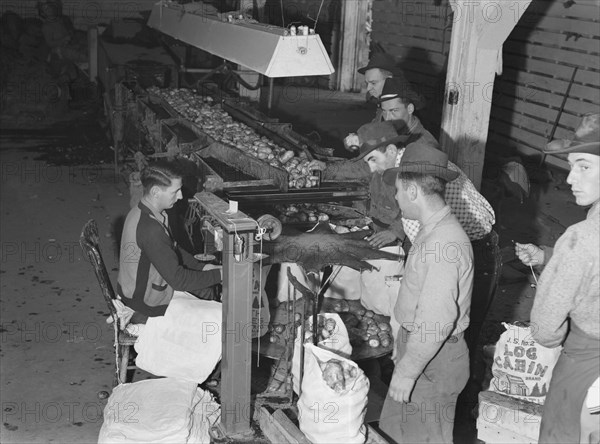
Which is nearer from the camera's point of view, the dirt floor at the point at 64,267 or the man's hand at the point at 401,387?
the man's hand at the point at 401,387

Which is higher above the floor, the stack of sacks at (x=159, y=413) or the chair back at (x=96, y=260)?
the chair back at (x=96, y=260)

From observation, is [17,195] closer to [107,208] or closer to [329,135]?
[107,208]

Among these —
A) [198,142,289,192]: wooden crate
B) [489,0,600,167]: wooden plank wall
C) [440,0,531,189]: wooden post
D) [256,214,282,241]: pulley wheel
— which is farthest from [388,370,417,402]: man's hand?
[489,0,600,167]: wooden plank wall

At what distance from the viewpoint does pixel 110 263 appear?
24.4 feet

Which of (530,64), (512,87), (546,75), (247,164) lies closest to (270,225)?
(247,164)

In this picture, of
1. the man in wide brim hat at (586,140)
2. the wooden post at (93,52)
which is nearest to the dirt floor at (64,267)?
the wooden post at (93,52)

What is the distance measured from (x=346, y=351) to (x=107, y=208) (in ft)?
18.3

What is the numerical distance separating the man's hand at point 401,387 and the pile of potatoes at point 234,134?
2.48 m

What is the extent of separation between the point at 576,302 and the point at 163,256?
2.38 meters

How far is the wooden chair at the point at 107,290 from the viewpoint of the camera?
15.1 ft

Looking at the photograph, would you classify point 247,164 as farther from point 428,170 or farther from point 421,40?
point 421,40

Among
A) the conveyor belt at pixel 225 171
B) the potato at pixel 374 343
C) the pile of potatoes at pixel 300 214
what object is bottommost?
the potato at pixel 374 343

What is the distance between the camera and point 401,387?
3.61 m

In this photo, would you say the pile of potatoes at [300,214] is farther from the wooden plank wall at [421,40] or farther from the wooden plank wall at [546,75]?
the wooden plank wall at [421,40]
